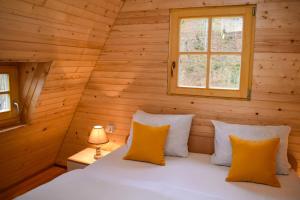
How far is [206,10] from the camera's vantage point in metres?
2.43

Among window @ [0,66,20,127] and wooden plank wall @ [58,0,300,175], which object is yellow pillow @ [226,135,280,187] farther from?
window @ [0,66,20,127]

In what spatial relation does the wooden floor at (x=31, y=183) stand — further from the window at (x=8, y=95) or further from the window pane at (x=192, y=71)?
the window pane at (x=192, y=71)

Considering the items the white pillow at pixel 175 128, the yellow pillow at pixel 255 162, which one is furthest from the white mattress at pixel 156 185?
the white pillow at pixel 175 128

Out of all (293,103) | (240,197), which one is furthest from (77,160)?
(293,103)

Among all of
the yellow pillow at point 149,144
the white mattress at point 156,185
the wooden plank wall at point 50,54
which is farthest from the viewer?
the yellow pillow at point 149,144

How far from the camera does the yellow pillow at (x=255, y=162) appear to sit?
1896 millimetres

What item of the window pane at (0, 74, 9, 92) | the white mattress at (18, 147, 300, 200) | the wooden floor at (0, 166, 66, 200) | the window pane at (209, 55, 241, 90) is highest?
the window pane at (209, 55, 241, 90)

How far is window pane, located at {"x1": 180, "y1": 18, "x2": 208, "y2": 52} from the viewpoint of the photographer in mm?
2504

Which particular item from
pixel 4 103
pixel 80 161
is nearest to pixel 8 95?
pixel 4 103

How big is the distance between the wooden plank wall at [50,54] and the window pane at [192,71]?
2.85ft

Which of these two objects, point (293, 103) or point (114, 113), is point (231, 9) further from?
point (114, 113)

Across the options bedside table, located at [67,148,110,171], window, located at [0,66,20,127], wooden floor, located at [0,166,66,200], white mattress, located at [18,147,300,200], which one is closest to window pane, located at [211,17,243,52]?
white mattress, located at [18,147,300,200]

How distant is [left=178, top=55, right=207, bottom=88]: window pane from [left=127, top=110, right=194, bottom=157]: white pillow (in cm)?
34

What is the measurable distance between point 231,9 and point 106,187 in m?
1.80
